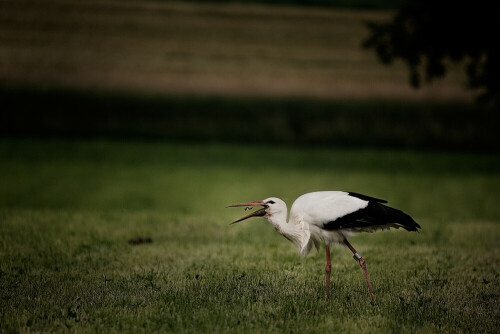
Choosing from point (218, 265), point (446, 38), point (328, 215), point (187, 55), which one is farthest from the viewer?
point (187, 55)

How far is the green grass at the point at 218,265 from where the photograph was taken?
6016 millimetres

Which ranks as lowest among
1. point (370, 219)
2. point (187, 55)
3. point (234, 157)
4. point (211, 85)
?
point (234, 157)

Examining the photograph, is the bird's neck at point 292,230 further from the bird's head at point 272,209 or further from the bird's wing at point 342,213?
the bird's wing at point 342,213

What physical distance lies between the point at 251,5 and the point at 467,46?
23.5m

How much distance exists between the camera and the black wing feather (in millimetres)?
6598

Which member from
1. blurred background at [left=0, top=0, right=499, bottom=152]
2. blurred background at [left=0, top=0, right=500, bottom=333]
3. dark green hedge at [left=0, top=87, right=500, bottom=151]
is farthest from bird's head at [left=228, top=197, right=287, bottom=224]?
blurred background at [left=0, top=0, right=499, bottom=152]

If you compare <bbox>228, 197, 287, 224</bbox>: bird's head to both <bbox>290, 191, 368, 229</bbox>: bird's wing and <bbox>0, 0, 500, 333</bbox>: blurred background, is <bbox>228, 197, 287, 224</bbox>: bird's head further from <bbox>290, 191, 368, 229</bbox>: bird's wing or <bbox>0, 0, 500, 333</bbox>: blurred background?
<bbox>0, 0, 500, 333</bbox>: blurred background

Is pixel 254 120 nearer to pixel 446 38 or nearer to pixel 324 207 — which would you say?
pixel 446 38

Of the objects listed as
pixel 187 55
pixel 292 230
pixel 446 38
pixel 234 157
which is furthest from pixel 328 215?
pixel 187 55

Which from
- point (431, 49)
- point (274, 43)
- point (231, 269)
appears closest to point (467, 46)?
point (431, 49)

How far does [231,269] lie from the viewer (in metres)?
8.20

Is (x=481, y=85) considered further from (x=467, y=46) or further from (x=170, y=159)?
(x=170, y=159)

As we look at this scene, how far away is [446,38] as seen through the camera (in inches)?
692

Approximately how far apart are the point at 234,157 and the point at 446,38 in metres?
11.7
